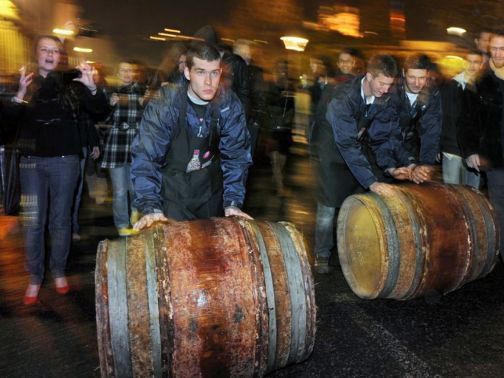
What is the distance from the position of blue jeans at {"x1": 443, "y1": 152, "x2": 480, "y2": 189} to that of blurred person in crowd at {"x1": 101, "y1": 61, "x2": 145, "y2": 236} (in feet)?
11.3

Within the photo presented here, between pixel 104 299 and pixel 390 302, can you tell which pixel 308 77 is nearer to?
pixel 390 302

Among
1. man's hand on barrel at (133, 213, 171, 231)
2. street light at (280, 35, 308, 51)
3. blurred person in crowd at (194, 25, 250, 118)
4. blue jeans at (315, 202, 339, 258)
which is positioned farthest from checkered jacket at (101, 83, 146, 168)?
street light at (280, 35, 308, 51)

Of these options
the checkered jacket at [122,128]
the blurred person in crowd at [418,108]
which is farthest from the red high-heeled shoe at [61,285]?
the blurred person in crowd at [418,108]

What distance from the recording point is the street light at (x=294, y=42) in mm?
11555

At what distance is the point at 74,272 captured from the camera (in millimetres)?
4555

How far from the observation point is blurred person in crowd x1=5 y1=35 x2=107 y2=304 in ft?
12.1

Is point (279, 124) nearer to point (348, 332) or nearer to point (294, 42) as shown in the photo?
point (348, 332)

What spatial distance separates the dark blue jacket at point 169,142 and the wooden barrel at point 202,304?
546mm

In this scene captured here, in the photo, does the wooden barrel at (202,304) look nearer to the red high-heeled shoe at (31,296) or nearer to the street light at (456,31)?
the red high-heeled shoe at (31,296)

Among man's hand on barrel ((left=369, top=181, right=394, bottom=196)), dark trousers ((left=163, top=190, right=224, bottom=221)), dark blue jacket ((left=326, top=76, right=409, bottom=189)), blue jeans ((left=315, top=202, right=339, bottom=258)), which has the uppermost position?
dark blue jacket ((left=326, top=76, right=409, bottom=189))

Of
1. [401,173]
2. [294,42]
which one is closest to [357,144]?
[401,173]

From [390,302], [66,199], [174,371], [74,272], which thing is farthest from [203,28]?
[174,371]

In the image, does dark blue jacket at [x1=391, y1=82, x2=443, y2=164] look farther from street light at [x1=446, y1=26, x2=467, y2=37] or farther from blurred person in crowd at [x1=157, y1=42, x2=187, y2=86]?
street light at [x1=446, y1=26, x2=467, y2=37]

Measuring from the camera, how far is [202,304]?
230cm
